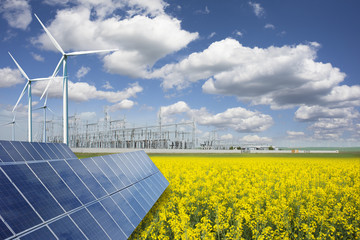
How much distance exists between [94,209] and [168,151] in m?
71.4

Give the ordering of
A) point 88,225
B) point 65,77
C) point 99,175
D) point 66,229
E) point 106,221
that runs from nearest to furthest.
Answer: point 66,229, point 88,225, point 106,221, point 99,175, point 65,77

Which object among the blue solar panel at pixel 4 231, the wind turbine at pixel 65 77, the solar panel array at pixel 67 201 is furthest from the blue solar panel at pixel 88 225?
the wind turbine at pixel 65 77

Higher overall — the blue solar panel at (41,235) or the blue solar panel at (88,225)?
the blue solar panel at (41,235)

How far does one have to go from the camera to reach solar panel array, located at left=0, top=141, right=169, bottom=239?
422 centimetres

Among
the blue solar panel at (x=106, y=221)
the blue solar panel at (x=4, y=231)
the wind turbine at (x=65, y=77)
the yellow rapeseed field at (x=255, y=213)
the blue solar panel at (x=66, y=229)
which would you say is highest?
the wind turbine at (x=65, y=77)

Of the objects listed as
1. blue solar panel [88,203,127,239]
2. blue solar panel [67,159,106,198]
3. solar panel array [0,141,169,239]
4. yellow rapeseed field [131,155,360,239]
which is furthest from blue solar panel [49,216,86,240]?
yellow rapeseed field [131,155,360,239]

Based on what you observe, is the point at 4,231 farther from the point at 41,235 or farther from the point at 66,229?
the point at 66,229

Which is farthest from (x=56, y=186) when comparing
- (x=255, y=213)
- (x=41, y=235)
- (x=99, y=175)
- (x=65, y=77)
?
(x=65, y=77)

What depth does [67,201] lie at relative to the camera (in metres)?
5.60

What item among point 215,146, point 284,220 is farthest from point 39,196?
point 215,146

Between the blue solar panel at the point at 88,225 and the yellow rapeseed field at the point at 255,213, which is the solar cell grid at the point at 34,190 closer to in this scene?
the blue solar panel at the point at 88,225

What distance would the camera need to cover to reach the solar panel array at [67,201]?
422 cm

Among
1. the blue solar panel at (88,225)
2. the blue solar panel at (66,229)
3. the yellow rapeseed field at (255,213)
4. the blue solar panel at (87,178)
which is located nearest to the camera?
the blue solar panel at (66,229)

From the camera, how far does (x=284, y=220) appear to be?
9094 mm
